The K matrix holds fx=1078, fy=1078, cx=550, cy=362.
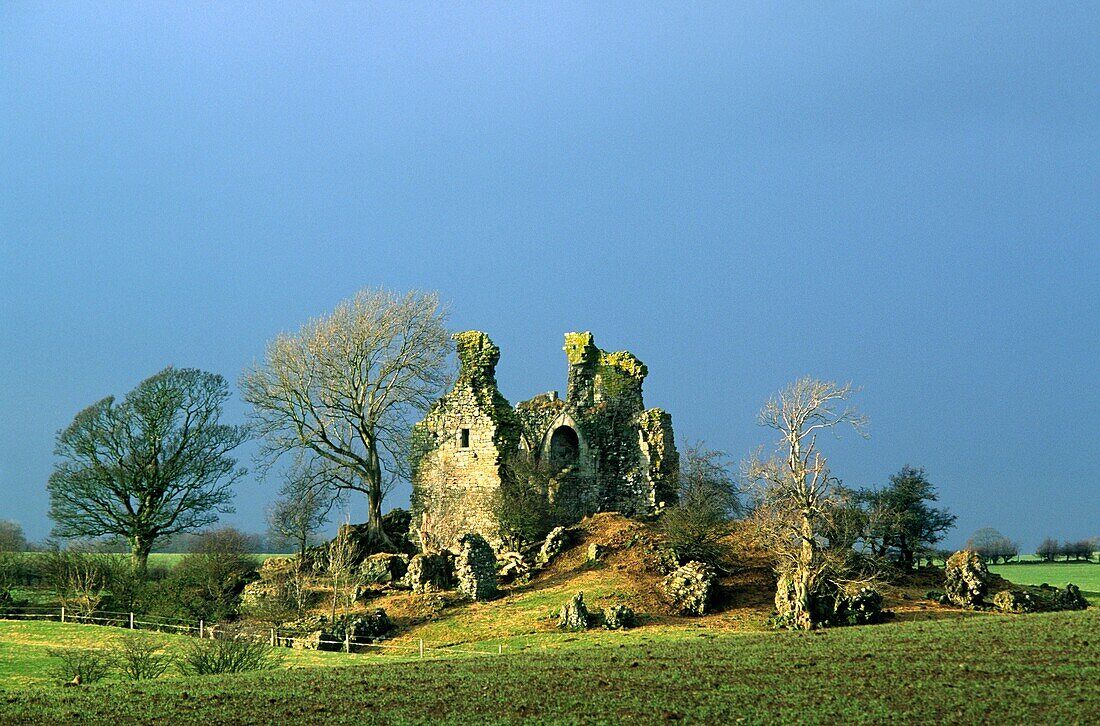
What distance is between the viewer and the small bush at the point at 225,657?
24.7 meters

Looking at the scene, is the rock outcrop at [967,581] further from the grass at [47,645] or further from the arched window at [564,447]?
the grass at [47,645]

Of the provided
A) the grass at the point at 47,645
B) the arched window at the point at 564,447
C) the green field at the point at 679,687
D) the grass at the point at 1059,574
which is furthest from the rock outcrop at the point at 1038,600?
the grass at the point at 47,645

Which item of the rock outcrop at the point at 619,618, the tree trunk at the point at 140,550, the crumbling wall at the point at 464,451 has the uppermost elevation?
the crumbling wall at the point at 464,451

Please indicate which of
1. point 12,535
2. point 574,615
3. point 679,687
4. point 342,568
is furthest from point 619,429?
point 12,535

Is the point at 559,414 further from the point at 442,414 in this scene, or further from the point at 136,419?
the point at 136,419

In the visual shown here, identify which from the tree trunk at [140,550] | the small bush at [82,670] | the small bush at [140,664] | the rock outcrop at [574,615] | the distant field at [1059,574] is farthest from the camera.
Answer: the tree trunk at [140,550]

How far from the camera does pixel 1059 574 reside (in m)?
51.7

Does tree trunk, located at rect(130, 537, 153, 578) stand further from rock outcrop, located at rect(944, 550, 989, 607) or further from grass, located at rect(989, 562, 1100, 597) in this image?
grass, located at rect(989, 562, 1100, 597)

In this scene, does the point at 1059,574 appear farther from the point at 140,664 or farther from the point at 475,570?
the point at 140,664

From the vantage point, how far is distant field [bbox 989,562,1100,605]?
4425 cm

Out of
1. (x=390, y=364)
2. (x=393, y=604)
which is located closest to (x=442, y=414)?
(x=390, y=364)

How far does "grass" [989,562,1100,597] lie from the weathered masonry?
50.4 feet

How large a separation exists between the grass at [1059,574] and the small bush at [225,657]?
28.9m

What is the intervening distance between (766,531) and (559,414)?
17.0 metres
